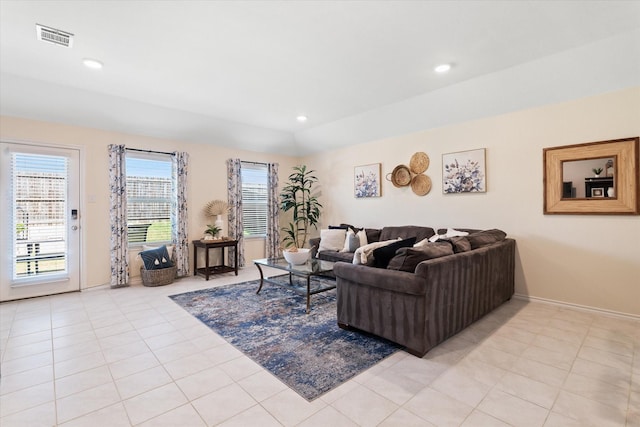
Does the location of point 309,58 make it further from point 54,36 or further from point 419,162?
point 419,162

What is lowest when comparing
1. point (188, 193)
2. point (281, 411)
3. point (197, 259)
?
point (281, 411)

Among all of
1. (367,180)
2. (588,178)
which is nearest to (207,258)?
(367,180)

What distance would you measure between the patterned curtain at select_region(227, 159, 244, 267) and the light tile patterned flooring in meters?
2.85

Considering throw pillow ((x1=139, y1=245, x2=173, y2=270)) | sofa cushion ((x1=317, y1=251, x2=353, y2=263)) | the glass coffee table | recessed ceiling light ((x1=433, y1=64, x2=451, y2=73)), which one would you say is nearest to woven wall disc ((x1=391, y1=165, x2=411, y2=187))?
sofa cushion ((x1=317, y1=251, x2=353, y2=263))

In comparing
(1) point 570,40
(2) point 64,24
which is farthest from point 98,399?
(1) point 570,40

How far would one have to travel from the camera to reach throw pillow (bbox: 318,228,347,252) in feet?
17.7

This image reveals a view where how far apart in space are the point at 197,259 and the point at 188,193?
1.26m

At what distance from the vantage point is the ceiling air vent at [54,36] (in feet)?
8.57

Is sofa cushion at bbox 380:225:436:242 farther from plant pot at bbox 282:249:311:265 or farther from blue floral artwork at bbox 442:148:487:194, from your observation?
plant pot at bbox 282:249:311:265

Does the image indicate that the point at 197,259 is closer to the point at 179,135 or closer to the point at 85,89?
the point at 179,135

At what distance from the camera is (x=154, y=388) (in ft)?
6.82

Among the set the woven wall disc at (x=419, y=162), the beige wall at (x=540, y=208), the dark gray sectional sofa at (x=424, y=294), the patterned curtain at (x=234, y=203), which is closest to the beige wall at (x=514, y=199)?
the beige wall at (x=540, y=208)

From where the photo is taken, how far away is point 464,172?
4406 millimetres

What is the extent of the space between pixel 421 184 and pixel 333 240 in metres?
1.80
